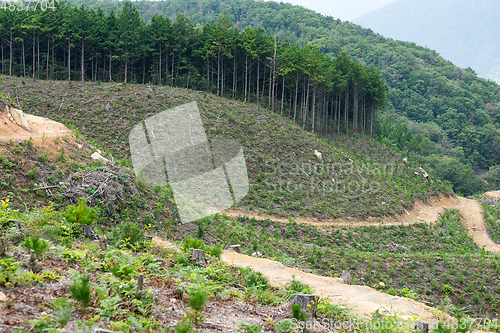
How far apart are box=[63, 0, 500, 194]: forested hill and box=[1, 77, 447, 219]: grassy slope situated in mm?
22222

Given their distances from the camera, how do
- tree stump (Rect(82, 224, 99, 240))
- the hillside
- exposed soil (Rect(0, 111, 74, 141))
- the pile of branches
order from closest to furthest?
the hillside < tree stump (Rect(82, 224, 99, 240)) < the pile of branches < exposed soil (Rect(0, 111, 74, 141))

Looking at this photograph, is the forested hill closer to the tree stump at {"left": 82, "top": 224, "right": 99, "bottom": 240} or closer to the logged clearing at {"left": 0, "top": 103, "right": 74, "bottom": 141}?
the logged clearing at {"left": 0, "top": 103, "right": 74, "bottom": 141}

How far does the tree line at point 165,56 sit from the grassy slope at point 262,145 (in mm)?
5654

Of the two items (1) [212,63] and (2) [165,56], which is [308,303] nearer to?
(1) [212,63]

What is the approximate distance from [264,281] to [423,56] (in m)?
121

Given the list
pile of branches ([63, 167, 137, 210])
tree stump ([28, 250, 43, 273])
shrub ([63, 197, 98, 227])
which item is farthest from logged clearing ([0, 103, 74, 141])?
tree stump ([28, 250, 43, 273])

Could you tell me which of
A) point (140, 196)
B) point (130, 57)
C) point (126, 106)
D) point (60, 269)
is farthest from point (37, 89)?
point (60, 269)

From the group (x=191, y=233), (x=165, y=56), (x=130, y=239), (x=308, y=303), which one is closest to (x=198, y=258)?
(x=130, y=239)

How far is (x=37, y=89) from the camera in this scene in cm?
2950

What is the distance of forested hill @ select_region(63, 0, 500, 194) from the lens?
187 feet

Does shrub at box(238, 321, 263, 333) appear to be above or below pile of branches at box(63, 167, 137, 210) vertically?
above

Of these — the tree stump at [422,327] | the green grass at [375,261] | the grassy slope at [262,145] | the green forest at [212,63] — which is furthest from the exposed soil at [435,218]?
the tree stump at [422,327]

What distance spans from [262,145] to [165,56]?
19.3 metres

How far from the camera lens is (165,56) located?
39.6 m
